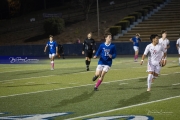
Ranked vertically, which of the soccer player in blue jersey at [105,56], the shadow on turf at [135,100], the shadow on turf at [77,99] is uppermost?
the soccer player in blue jersey at [105,56]

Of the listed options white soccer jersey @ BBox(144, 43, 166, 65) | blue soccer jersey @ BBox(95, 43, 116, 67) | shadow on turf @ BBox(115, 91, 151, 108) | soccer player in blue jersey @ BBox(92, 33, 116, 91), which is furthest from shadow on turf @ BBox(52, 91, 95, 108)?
white soccer jersey @ BBox(144, 43, 166, 65)

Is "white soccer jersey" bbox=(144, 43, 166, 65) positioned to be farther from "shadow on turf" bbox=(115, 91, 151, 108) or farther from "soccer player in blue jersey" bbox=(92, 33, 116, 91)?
"shadow on turf" bbox=(115, 91, 151, 108)

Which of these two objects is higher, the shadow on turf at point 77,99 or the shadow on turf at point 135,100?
the shadow on turf at point 135,100

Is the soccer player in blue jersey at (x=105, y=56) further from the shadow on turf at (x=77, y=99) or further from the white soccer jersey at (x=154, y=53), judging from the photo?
the white soccer jersey at (x=154, y=53)

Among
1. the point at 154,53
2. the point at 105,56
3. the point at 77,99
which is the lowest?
the point at 77,99

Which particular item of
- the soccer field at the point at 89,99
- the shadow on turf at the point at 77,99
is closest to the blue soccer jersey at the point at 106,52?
the soccer field at the point at 89,99

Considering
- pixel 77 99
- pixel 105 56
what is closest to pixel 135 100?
pixel 77 99

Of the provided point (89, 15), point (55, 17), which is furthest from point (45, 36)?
point (89, 15)

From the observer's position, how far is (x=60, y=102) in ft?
46.9

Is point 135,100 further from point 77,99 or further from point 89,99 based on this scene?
point 77,99

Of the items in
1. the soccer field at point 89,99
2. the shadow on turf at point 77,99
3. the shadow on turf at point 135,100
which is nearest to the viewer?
the soccer field at point 89,99

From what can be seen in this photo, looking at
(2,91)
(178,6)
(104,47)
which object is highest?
(178,6)

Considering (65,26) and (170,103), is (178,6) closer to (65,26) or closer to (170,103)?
(65,26)

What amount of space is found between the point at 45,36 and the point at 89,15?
357 inches
